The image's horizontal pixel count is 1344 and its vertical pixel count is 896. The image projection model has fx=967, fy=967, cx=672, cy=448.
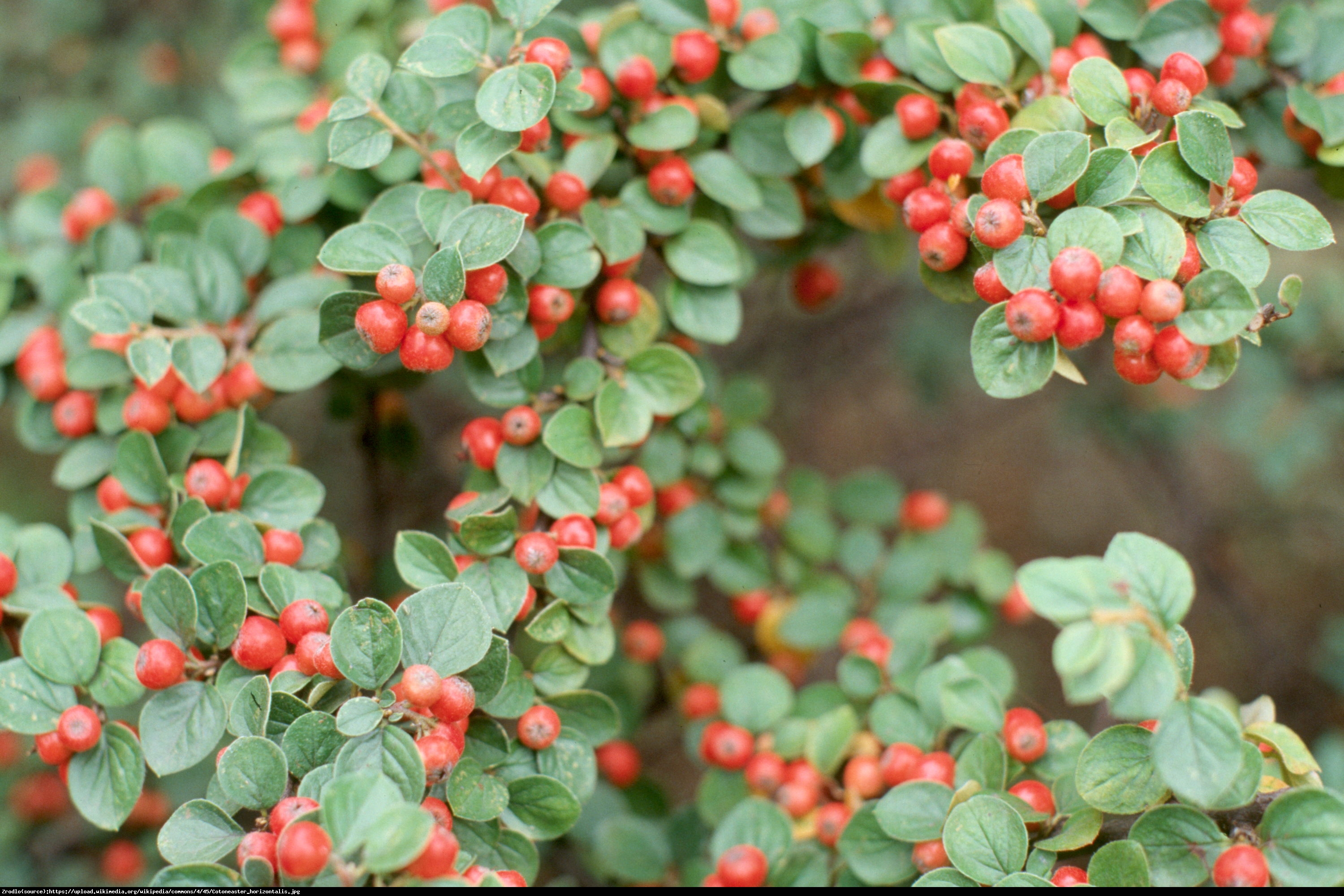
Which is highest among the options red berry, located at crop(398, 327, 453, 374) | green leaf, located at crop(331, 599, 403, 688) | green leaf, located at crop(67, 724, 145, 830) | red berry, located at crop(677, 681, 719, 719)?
red berry, located at crop(398, 327, 453, 374)

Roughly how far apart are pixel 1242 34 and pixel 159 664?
2.08 m

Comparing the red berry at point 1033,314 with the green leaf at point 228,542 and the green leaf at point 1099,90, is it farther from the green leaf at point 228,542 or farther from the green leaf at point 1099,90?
the green leaf at point 228,542

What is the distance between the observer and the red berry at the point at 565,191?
166 centimetres

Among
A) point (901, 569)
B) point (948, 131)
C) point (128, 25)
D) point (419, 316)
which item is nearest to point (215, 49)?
point (128, 25)

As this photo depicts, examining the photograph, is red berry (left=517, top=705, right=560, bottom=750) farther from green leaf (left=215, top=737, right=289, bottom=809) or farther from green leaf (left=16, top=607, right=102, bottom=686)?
green leaf (left=16, top=607, right=102, bottom=686)

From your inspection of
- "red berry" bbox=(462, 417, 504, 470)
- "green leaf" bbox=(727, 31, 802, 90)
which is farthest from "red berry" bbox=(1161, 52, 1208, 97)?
"red berry" bbox=(462, 417, 504, 470)

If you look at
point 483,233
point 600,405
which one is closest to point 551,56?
point 483,233

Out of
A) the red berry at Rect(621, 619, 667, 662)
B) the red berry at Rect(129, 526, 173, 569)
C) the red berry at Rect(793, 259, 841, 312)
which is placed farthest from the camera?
the red berry at Rect(793, 259, 841, 312)

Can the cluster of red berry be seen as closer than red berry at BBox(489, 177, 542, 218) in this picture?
No

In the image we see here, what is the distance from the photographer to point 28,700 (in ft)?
4.87

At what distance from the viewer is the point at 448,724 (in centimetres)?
136

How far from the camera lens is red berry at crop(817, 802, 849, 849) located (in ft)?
5.76

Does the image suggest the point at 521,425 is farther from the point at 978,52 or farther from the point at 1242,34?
the point at 1242,34

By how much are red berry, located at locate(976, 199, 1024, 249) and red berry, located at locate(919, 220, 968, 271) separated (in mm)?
131
